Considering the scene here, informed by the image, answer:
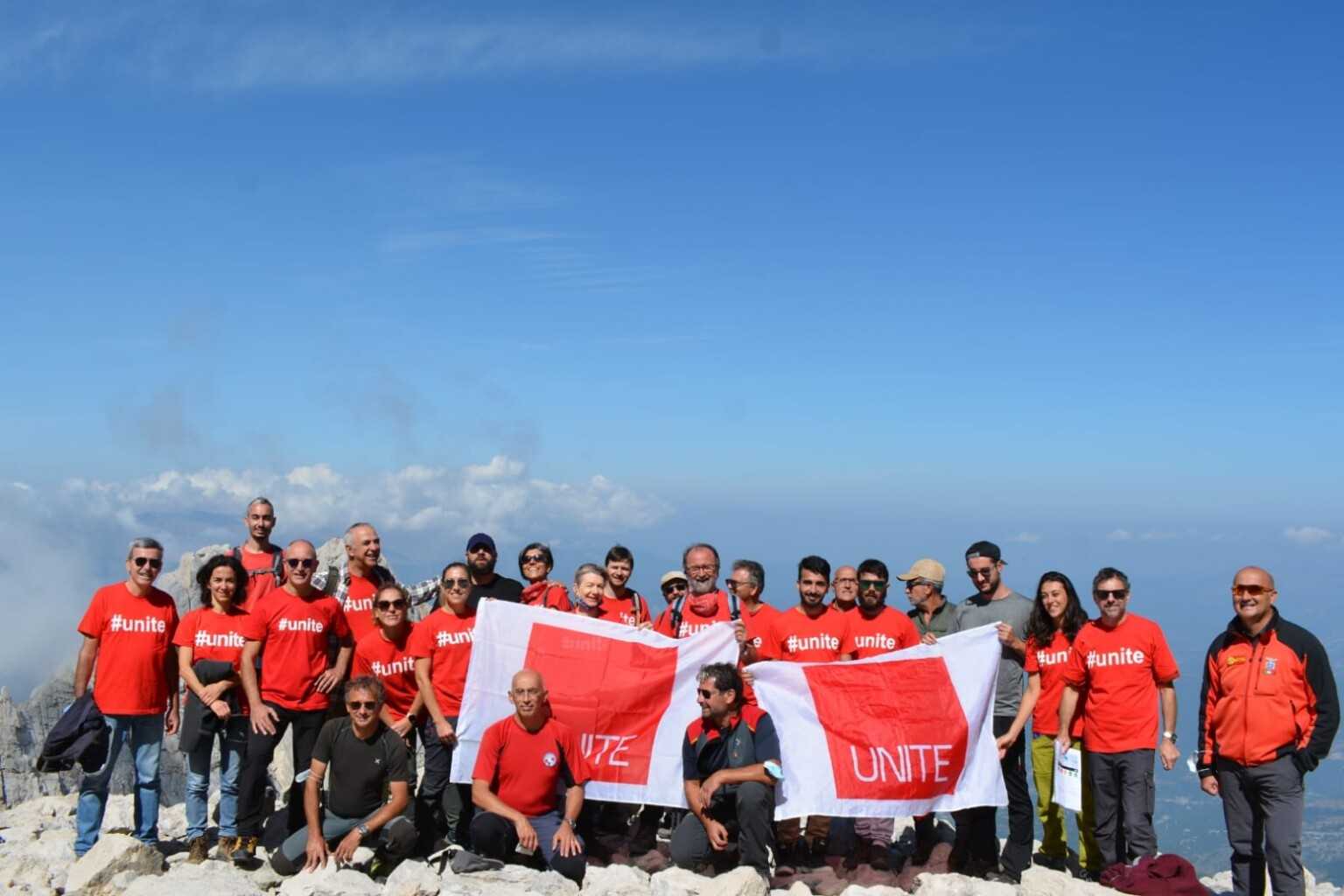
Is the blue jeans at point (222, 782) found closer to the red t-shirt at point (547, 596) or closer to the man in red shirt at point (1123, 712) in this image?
the red t-shirt at point (547, 596)

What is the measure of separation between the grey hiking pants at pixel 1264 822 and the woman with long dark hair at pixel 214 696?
30.5 ft

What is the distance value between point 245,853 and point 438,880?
2.40m

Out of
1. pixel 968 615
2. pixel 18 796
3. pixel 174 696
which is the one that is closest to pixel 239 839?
pixel 174 696

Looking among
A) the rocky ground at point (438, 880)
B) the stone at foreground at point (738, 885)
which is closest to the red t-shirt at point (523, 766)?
the rocky ground at point (438, 880)

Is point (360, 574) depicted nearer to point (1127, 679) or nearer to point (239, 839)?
point (239, 839)

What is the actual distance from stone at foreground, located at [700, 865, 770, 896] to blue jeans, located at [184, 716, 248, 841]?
4825mm

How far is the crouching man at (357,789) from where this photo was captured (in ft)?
30.9

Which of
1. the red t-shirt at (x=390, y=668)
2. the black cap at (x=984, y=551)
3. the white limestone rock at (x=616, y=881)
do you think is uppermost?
the black cap at (x=984, y=551)

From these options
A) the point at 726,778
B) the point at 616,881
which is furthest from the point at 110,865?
the point at 726,778

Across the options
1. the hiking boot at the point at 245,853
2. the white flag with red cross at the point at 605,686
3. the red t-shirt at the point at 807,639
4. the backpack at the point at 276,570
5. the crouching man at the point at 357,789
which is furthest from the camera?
the backpack at the point at 276,570

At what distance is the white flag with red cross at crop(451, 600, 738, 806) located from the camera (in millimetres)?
10289

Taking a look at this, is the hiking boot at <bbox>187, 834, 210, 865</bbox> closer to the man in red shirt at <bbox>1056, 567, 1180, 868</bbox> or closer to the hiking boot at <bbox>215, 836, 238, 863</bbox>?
the hiking boot at <bbox>215, 836, 238, 863</bbox>

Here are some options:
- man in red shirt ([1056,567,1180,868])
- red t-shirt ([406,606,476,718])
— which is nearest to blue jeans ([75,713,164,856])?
red t-shirt ([406,606,476,718])

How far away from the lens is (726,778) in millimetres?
9383
